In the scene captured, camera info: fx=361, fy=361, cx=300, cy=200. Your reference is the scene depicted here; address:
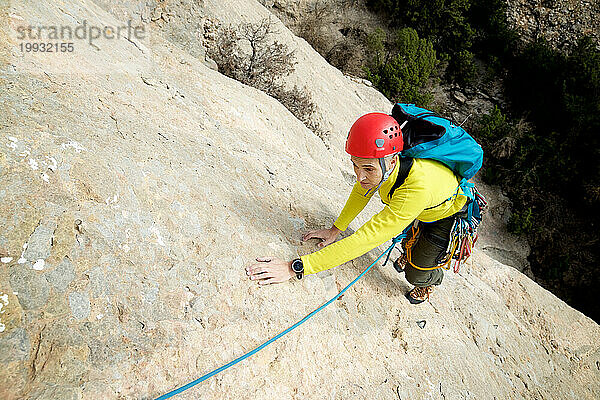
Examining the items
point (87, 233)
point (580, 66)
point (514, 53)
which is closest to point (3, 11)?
point (87, 233)

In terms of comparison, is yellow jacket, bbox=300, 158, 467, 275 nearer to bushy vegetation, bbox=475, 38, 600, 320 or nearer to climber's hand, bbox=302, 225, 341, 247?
climber's hand, bbox=302, 225, 341, 247

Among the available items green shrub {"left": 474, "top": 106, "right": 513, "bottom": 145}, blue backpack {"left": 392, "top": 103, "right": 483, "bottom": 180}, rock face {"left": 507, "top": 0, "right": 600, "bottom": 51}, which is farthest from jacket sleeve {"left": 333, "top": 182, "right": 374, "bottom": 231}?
rock face {"left": 507, "top": 0, "right": 600, "bottom": 51}

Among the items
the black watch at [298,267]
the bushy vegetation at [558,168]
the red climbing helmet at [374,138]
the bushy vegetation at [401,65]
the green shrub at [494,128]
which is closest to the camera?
the red climbing helmet at [374,138]

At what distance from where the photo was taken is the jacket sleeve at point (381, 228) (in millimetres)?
2166

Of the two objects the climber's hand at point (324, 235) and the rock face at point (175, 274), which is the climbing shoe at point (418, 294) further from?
the climber's hand at point (324, 235)

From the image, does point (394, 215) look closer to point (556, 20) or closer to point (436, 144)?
point (436, 144)

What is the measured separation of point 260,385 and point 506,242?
13.0 metres

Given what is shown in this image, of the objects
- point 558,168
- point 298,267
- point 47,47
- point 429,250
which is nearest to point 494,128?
point 558,168

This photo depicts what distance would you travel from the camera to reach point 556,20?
1620 centimetres

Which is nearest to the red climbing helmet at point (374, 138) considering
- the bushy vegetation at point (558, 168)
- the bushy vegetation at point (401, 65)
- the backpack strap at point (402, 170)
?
the backpack strap at point (402, 170)

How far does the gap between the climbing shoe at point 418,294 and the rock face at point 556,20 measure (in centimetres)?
1782

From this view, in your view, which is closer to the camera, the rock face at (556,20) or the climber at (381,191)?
the climber at (381,191)

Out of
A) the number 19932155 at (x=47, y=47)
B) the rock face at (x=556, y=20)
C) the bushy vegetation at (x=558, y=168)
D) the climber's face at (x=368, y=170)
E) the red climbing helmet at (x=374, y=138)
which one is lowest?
the bushy vegetation at (x=558, y=168)

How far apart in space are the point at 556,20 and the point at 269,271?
Answer: 20084 mm
